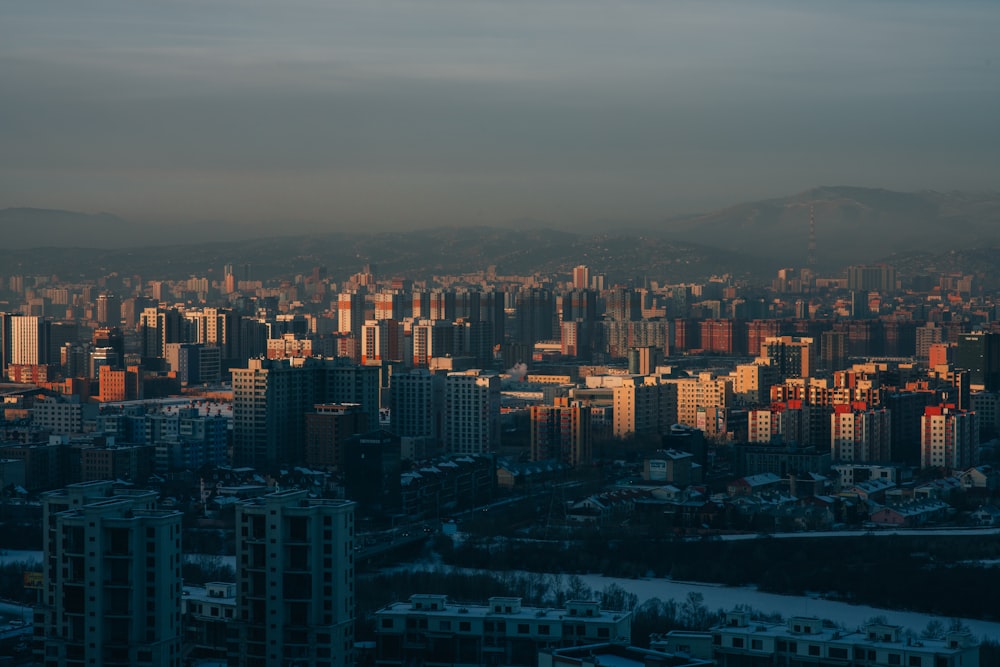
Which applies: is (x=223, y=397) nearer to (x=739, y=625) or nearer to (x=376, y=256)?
(x=739, y=625)

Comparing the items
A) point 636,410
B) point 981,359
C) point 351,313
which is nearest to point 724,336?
point 351,313

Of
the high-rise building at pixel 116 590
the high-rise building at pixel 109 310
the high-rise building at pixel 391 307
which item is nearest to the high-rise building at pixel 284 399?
the high-rise building at pixel 116 590

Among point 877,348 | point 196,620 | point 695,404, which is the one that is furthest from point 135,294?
point 196,620

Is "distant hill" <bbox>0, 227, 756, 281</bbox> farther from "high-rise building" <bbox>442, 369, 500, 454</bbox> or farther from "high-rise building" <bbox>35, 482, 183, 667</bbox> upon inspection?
"high-rise building" <bbox>35, 482, 183, 667</bbox>

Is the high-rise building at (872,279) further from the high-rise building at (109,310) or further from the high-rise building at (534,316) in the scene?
the high-rise building at (109,310)

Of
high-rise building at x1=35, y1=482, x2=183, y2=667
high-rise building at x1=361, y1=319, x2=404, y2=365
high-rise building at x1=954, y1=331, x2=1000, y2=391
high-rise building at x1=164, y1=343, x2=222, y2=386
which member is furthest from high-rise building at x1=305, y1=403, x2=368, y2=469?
high-rise building at x1=361, y1=319, x2=404, y2=365

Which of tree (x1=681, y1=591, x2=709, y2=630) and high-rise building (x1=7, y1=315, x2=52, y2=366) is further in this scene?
high-rise building (x1=7, y1=315, x2=52, y2=366)
